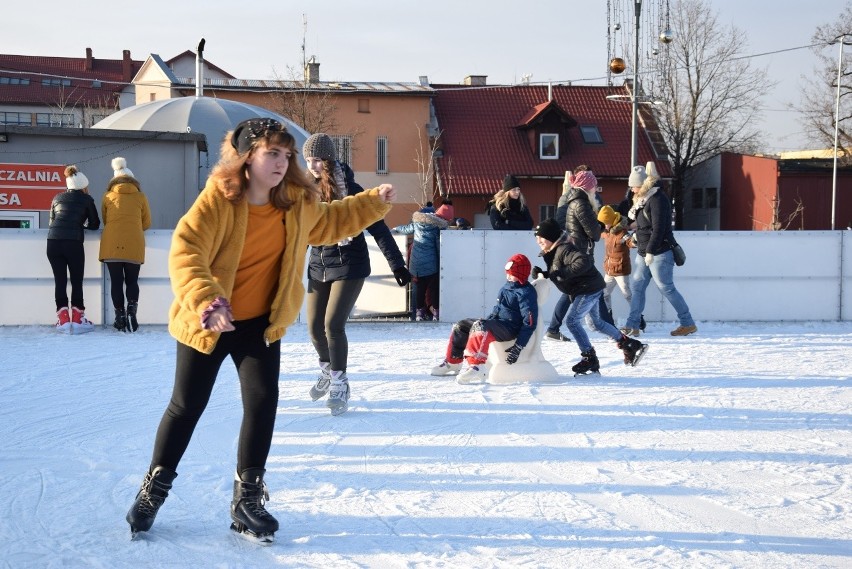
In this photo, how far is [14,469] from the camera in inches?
190

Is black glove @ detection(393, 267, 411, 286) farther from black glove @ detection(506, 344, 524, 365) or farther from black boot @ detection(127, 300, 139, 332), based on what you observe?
black boot @ detection(127, 300, 139, 332)

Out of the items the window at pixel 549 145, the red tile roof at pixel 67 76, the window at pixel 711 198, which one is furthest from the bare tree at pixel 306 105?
the red tile roof at pixel 67 76

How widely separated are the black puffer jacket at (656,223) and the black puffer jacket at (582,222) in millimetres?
1140

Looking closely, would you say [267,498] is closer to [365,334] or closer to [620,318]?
[365,334]

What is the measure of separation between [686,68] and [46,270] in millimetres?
35032

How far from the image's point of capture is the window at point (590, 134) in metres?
36.9

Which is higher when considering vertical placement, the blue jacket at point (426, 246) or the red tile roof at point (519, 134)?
the red tile roof at point (519, 134)

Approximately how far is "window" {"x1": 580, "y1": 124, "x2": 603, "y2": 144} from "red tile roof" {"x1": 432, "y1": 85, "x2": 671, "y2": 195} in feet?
0.55

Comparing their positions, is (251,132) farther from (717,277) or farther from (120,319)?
(717,277)

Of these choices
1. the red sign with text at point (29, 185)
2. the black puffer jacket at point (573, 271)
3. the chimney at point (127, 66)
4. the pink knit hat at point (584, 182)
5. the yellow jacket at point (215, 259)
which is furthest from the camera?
the chimney at point (127, 66)

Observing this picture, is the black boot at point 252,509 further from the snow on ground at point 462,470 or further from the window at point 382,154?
the window at point 382,154

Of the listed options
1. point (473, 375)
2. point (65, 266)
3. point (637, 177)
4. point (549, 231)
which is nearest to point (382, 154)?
point (65, 266)

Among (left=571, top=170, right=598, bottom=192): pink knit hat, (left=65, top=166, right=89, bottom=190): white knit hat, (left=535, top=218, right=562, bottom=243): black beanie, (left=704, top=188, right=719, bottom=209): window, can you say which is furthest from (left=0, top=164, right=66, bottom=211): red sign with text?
(left=704, top=188, right=719, bottom=209): window

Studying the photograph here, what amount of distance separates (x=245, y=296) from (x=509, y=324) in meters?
3.80
